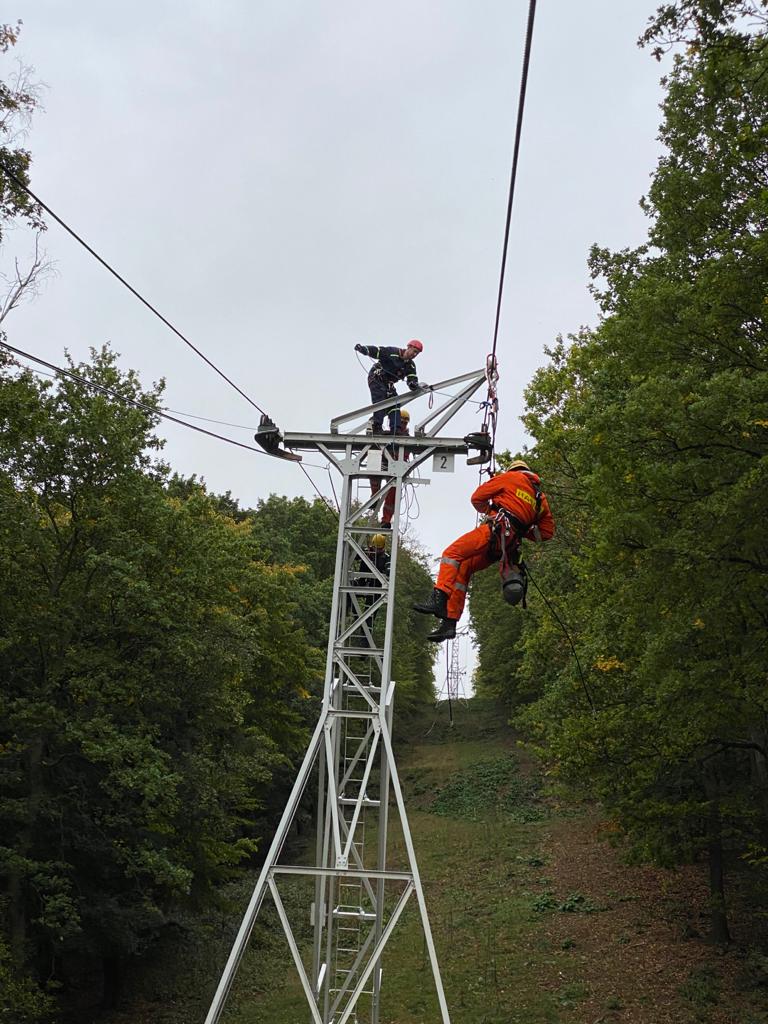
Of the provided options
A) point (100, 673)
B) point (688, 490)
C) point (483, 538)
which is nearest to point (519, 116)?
point (483, 538)

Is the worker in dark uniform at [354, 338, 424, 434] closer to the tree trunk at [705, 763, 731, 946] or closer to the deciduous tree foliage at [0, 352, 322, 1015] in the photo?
the deciduous tree foliage at [0, 352, 322, 1015]

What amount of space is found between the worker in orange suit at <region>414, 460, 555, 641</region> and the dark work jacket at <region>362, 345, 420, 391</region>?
1.75 meters

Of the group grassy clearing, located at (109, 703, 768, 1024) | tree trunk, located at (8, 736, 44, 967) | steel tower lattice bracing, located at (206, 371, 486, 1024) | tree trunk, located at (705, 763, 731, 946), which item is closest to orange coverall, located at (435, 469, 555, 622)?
steel tower lattice bracing, located at (206, 371, 486, 1024)

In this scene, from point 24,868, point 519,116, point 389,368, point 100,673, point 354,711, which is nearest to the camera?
point 519,116

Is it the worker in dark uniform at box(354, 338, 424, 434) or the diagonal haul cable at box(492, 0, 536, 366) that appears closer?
the diagonal haul cable at box(492, 0, 536, 366)

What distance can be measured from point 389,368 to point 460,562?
2474 millimetres

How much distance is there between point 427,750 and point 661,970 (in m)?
27.1

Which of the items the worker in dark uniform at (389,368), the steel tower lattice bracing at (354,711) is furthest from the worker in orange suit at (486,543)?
the worker in dark uniform at (389,368)

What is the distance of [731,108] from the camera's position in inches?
470

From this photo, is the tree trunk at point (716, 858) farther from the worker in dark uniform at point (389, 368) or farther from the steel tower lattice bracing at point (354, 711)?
the worker in dark uniform at point (389, 368)

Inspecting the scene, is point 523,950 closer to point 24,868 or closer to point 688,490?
point 24,868

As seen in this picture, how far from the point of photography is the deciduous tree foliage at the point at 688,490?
942 cm

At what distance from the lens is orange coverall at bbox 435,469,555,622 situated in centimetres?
856

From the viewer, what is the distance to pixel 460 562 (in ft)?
28.4
